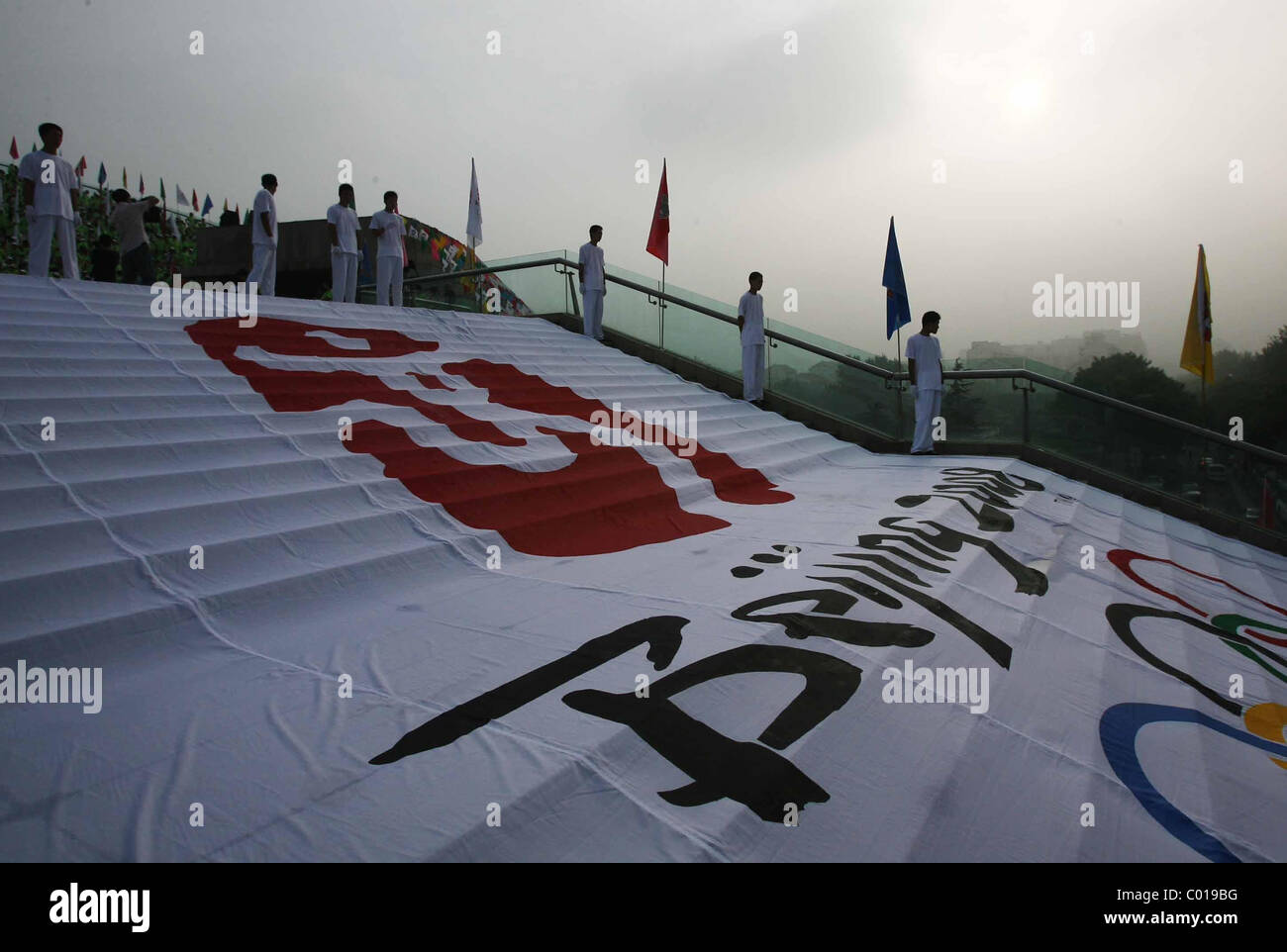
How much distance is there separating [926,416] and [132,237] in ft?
29.5

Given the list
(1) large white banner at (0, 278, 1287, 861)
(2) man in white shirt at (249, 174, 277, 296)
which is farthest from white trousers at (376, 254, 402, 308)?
(1) large white banner at (0, 278, 1287, 861)

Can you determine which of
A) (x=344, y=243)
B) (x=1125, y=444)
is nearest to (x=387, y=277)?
(x=344, y=243)

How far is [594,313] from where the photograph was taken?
1102 centimetres

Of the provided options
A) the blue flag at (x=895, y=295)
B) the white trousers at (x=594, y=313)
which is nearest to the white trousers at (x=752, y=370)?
the blue flag at (x=895, y=295)

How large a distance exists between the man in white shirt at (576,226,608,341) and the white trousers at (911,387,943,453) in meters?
4.51

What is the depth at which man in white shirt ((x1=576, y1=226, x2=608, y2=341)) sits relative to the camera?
10.9 metres

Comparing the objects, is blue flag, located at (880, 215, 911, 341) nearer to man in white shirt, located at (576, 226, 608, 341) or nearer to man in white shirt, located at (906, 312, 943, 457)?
man in white shirt, located at (906, 312, 943, 457)

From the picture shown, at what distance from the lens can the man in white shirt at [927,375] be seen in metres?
8.68

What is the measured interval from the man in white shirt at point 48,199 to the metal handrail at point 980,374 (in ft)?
17.5

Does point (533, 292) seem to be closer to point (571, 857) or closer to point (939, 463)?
point (939, 463)

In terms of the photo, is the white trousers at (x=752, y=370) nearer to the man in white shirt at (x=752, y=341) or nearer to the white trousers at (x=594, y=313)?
the man in white shirt at (x=752, y=341)

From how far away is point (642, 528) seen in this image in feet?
16.1

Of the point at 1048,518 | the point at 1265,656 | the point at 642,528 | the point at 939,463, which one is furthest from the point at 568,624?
the point at 939,463

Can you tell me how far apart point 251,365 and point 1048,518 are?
6.12 meters
